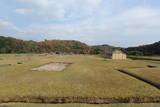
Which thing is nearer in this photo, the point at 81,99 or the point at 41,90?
the point at 81,99

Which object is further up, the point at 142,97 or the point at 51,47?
the point at 51,47

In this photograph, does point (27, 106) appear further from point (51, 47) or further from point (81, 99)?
point (51, 47)

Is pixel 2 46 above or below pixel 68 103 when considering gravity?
above

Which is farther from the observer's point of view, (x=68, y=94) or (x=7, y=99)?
(x=68, y=94)

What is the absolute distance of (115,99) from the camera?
22.9 feet

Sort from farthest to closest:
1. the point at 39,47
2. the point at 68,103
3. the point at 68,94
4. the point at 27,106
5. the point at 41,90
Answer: the point at 39,47
the point at 41,90
the point at 68,94
the point at 68,103
the point at 27,106

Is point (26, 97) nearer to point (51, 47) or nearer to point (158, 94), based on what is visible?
point (158, 94)

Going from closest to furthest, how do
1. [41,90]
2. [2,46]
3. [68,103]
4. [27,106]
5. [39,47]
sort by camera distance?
[27,106] → [68,103] → [41,90] → [2,46] → [39,47]

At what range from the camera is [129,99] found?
22.9 ft

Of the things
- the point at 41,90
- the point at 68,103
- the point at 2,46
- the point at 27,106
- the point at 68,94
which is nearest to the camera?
the point at 27,106

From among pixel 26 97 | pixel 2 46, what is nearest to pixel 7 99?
pixel 26 97

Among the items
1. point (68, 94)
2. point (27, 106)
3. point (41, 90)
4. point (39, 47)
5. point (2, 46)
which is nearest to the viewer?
point (27, 106)

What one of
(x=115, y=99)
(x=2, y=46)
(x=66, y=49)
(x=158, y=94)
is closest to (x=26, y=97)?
(x=115, y=99)

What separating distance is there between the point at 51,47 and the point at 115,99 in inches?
3485
